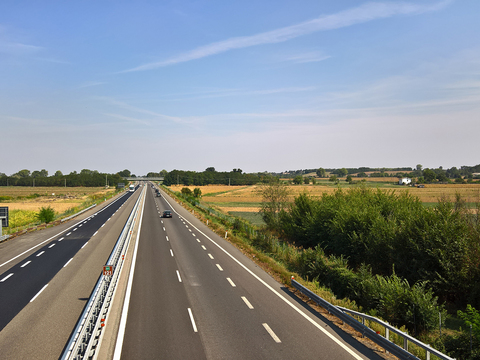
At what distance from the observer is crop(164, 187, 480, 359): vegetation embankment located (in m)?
14.0

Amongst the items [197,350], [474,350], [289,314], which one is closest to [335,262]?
[289,314]

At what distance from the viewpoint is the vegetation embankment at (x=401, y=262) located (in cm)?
1397

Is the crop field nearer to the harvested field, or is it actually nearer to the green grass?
the green grass

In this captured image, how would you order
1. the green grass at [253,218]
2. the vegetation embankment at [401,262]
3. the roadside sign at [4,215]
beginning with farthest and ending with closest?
1. the green grass at [253,218]
2. the roadside sign at [4,215]
3. the vegetation embankment at [401,262]

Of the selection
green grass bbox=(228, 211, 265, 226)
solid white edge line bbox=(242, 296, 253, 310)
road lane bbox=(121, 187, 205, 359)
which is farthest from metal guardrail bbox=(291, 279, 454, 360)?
green grass bbox=(228, 211, 265, 226)

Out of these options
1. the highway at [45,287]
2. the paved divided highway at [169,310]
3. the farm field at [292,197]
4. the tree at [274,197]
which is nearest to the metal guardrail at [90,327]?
the paved divided highway at [169,310]

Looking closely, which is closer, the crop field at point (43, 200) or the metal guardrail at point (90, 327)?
the metal guardrail at point (90, 327)

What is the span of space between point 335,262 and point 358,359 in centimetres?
1067

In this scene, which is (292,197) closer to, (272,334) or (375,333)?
(272,334)

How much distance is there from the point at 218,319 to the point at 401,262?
528 inches

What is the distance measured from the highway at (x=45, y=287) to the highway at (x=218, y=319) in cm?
234

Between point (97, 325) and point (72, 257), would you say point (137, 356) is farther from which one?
point (72, 257)

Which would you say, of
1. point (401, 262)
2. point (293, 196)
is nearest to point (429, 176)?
point (293, 196)

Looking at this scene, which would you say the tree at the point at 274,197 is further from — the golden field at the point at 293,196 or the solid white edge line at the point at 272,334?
the solid white edge line at the point at 272,334
